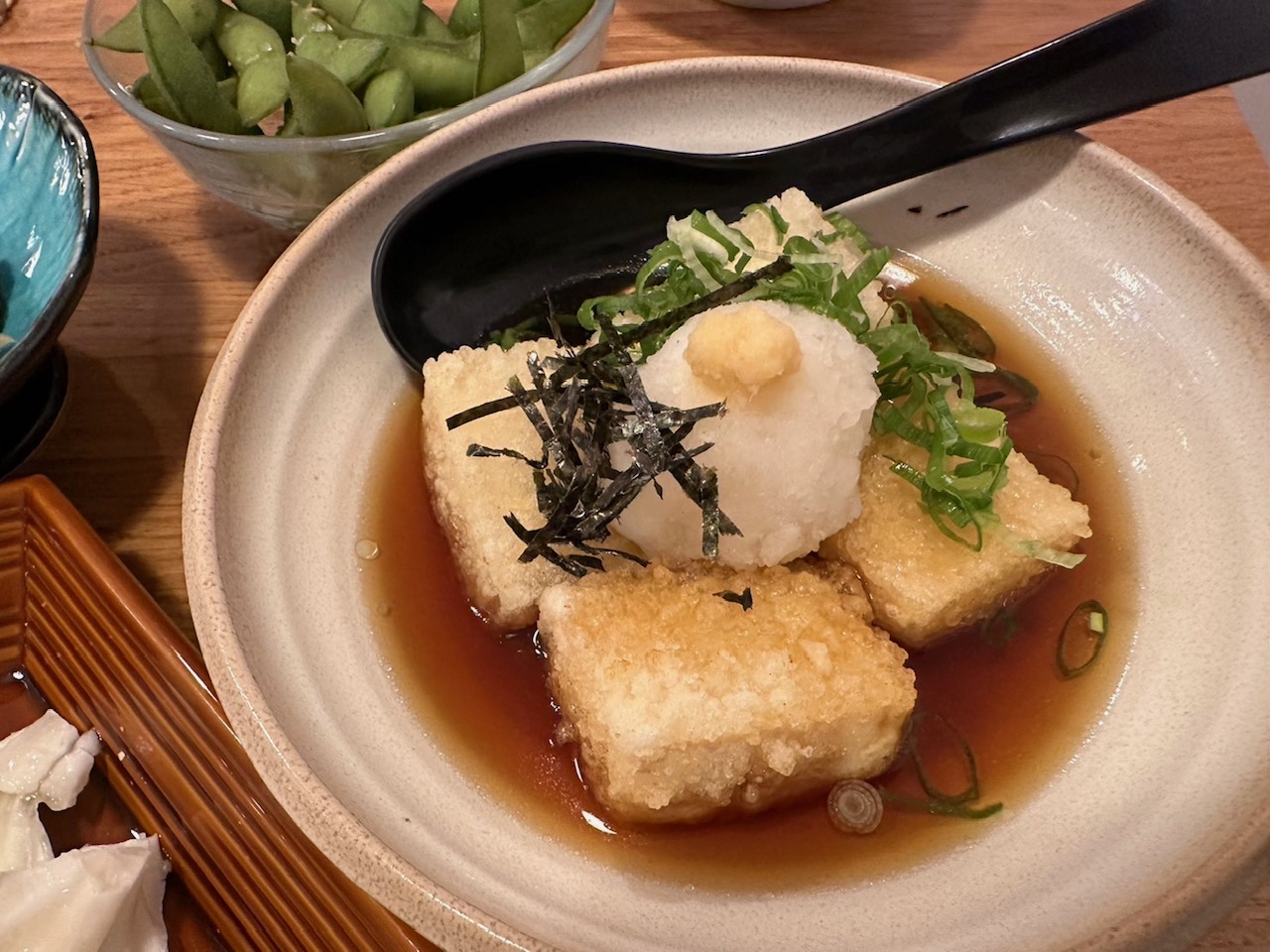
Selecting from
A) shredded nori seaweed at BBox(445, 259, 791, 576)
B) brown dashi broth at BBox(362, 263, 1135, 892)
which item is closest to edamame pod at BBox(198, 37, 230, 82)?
brown dashi broth at BBox(362, 263, 1135, 892)

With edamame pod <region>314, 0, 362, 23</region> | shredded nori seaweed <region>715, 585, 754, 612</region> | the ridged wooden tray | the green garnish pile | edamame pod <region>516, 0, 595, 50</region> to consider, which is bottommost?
the ridged wooden tray

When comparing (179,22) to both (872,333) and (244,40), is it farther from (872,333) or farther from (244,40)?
(872,333)

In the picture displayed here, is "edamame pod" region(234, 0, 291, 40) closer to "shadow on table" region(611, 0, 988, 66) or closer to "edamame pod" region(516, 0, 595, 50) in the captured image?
"edamame pod" region(516, 0, 595, 50)

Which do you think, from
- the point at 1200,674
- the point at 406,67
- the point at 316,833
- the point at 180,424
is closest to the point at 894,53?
the point at 406,67

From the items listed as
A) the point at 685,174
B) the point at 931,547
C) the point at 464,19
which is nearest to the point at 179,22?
the point at 464,19

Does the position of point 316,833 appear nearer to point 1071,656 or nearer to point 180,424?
point 180,424

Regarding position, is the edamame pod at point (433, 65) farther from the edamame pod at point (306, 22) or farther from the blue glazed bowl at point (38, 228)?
the blue glazed bowl at point (38, 228)

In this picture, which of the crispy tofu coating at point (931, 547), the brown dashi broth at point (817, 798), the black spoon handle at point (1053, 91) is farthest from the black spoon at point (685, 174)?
the crispy tofu coating at point (931, 547)
